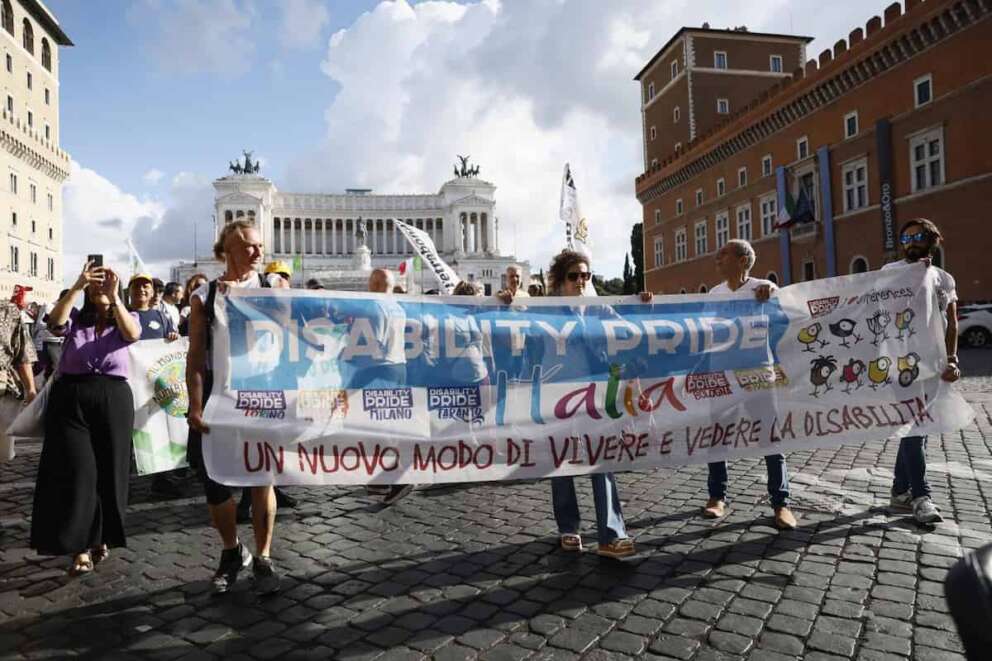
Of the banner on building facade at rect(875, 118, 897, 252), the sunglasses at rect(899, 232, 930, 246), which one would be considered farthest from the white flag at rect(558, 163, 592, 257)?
the banner on building facade at rect(875, 118, 897, 252)

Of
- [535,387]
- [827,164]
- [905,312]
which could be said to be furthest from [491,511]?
[827,164]

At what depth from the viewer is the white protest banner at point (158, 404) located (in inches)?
222

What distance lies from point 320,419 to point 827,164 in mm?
32296

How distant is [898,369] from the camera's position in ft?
15.3

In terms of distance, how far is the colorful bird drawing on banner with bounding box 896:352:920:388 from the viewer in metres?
4.66

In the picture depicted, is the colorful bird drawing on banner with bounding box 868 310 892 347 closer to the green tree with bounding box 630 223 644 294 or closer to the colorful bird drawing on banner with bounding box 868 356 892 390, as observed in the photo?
the colorful bird drawing on banner with bounding box 868 356 892 390

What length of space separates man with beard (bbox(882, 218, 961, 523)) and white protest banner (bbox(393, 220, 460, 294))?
23.9 ft

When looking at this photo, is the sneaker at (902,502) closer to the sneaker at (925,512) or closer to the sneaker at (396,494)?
the sneaker at (925,512)

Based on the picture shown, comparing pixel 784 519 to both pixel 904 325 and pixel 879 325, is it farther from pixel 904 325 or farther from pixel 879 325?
pixel 904 325

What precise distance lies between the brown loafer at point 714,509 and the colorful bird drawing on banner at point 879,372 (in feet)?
4.22

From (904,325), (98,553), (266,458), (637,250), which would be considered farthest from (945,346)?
(637,250)

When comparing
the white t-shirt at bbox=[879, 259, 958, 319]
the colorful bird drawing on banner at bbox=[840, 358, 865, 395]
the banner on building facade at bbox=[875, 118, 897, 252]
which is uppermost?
the banner on building facade at bbox=[875, 118, 897, 252]

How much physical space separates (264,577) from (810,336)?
12.2 ft

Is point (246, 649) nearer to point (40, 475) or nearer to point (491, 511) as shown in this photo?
point (40, 475)
